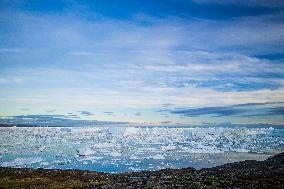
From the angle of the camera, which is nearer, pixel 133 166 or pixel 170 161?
pixel 133 166

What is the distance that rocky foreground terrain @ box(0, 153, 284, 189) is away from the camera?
31359 mm

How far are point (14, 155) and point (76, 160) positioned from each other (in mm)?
20989

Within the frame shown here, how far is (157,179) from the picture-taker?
36594 mm

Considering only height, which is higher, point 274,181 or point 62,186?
point 274,181

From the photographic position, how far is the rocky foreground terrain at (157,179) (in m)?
31.4

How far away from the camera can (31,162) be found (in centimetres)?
7425

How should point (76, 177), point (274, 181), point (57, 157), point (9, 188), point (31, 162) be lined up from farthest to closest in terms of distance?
point (57, 157) → point (31, 162) → point (76, 177) → point (9, 188) → point (274, 181)

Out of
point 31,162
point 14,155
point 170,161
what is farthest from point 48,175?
point 14,155

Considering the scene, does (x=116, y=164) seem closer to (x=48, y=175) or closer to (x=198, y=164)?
(x=198, y=164)

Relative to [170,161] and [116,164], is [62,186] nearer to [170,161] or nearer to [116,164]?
[116,164]

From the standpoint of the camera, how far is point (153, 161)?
2970 inches

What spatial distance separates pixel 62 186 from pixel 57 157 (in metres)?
44.4

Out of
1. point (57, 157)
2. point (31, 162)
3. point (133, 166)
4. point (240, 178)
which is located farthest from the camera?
point (57, 157)

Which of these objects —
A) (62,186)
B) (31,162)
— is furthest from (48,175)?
(31,162)
